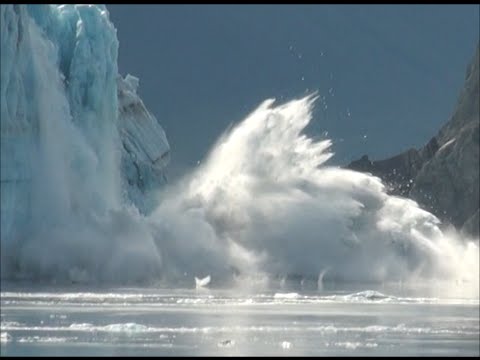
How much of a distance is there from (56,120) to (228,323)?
2906 centimetres

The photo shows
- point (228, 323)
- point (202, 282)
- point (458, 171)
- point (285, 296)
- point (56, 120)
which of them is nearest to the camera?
point (228, 323)

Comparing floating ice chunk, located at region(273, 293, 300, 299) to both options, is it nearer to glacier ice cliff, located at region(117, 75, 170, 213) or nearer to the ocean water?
the ocean water

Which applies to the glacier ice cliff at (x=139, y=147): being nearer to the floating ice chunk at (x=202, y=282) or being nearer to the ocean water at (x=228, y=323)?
the floating ice chunk at (x=202, y=282)

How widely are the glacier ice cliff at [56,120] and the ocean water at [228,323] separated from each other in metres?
4.43

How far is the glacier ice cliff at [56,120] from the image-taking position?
78.6 m

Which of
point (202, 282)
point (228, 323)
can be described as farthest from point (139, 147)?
point (228, 323)

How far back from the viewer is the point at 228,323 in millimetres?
56406

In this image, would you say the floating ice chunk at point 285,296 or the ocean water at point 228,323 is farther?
the floating ice chunk at point 285,296

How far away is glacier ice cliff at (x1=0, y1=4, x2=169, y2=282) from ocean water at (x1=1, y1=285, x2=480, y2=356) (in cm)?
443

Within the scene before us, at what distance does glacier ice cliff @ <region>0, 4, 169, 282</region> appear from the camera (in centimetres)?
7856

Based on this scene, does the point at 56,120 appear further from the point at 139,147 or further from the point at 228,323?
the point at 228,323

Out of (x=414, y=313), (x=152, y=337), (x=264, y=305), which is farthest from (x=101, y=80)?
(x=152, y=337)

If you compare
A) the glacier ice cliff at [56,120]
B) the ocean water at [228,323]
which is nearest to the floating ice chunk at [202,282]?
the glacier ice cliff at [56,120]

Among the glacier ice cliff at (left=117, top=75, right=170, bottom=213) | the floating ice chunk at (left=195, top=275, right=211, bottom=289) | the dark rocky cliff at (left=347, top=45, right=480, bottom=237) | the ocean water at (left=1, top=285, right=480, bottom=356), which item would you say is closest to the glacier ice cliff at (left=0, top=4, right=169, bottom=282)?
the glacier ice cliff at (left=117, top=75, right=170, bottom=213)
